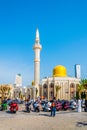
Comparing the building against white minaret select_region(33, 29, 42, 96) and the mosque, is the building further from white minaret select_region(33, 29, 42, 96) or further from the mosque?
white minaret select_region(33, 29, 42, 96)

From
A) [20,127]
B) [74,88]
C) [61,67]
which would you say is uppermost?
[61,67]

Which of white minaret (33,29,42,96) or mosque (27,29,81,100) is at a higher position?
white minaret (33,29,42,96)

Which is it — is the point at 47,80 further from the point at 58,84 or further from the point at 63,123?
the point at 63,123

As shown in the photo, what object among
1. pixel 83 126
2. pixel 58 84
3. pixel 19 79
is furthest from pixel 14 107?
pixel 19 79

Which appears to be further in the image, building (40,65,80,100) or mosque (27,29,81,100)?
building (40,65,80,100)

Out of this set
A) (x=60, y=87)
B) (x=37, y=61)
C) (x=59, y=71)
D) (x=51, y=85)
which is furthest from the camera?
(x=59, y=71)

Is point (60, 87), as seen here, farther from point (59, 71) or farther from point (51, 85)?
point (59, 71)

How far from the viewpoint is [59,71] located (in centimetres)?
9662

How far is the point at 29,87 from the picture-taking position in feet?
305

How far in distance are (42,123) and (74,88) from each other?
71.3 metres

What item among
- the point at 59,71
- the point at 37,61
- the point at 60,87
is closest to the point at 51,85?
the point at 60,87

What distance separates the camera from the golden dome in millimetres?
95944

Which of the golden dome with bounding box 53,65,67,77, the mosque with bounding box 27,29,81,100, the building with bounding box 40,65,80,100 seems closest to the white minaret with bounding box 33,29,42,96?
the mosque with bounding box 27,29,81,100

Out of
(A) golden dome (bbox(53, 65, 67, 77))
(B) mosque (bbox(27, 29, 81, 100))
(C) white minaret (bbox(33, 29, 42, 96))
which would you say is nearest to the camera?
(C) white minaret (bbox(33, 29, 42, 96))
